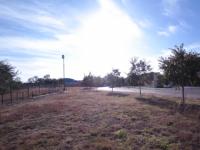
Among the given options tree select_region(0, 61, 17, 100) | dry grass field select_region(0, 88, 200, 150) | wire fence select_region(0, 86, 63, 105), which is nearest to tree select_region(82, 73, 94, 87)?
wire fence select_region(0, 86, 63, 105)

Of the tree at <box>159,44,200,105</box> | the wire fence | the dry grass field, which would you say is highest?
the tree at <box>159,44,200,105</box>

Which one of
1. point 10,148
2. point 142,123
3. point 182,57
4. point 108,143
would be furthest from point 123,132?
point 182,57

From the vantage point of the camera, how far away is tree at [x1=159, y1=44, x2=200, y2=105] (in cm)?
1977

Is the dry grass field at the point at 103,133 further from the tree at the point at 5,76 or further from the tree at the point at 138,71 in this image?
the tree at the point at 138,71

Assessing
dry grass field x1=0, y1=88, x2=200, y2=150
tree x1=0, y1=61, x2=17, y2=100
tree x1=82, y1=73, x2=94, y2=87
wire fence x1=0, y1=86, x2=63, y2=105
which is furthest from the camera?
tree x1=82, y1=73, x2=94, y2=87

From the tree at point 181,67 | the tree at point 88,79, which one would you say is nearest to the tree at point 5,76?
the tree at point 181,67

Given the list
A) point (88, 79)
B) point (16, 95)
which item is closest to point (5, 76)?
point (16, 95)

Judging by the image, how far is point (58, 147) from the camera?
872 centimetres

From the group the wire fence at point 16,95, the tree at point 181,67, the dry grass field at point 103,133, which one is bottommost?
the dry grass field at point 103,133

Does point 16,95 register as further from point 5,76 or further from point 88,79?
point 88,79

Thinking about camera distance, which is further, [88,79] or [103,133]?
[88,79]

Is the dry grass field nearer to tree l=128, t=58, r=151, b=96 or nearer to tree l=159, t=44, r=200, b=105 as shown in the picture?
tree l=159, t=44, r=200, b=105

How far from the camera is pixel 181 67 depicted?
19.9 m

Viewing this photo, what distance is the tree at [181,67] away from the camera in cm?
1977
